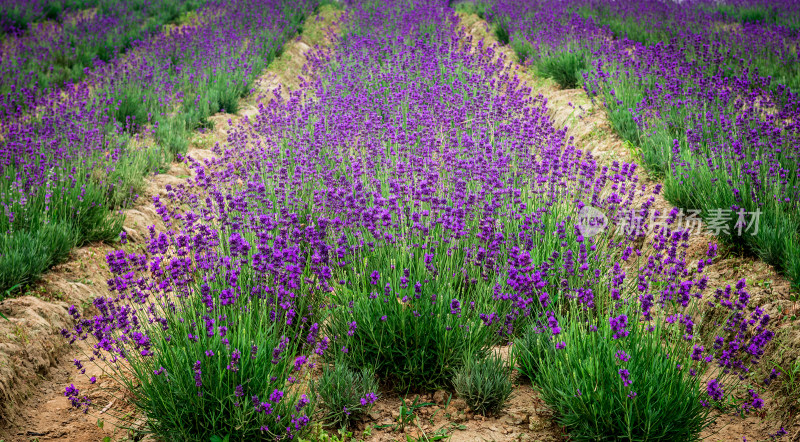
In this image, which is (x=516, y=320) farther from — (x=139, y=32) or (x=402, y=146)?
(x=139, y=32)

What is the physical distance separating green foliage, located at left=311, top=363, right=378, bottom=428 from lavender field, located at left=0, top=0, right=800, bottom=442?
0.06 ft

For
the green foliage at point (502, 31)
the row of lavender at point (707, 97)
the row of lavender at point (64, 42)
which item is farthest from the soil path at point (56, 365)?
the green foliage at point (502, 31)

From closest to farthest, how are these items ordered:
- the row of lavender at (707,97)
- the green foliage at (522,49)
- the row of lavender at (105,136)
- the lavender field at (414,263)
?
the lavender field at (414,263) → the row of lavender at (707,97) → the row of lavender at (105,136) → the green foliage at (522,49)

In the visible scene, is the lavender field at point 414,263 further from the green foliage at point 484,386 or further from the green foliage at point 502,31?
the green foliage at point 502,31

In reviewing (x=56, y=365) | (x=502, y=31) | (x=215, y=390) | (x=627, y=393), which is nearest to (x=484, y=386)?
(x=627, y=393)

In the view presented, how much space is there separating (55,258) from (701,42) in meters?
8.26

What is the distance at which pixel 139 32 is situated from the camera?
39.0 ft

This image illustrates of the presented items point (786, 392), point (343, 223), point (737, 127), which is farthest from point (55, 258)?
point (737, 127)

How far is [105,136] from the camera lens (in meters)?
6.33

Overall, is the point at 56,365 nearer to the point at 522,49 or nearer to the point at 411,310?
the point at 411,310

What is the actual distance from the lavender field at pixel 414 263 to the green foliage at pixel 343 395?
0.02 metres

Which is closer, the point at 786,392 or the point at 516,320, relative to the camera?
the point at 786,392

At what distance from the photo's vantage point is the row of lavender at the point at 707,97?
14.0 feet

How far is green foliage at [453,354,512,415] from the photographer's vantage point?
301 centimetres
